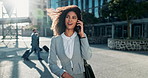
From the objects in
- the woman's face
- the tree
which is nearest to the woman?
the woman's face

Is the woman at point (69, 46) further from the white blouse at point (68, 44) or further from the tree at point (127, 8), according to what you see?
the tree at point (127, 8)

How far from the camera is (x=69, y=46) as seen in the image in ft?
5.80

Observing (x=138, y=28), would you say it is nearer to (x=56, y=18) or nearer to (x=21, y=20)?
(x=21, y=20)

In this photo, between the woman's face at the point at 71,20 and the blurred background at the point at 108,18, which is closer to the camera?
the woman's face at the point at 71,20

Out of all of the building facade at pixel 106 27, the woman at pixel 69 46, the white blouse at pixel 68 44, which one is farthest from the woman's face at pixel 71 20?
the building facade at pixel 106 27

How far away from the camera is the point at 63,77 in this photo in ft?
5.37

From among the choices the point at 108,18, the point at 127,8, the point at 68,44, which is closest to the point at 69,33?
the point at 68,44

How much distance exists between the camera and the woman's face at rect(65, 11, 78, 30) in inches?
72.6

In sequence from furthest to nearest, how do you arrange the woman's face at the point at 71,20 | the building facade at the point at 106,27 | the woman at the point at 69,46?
the building facade at the point at 106,27, the woman's face at the point at 71,20, the woman at the point at 69,46

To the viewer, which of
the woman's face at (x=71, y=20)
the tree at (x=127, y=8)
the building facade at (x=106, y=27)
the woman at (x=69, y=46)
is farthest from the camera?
the building facade at (x=106, y=27)

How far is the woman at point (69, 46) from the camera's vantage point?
5.68 feet

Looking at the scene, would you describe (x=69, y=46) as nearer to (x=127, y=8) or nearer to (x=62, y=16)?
(x=62, y=16)

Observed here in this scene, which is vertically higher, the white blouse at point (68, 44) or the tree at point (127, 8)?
the tree at point (127, 8)

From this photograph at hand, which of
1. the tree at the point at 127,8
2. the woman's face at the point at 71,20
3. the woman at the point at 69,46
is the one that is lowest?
the woman at the point at 69,46
